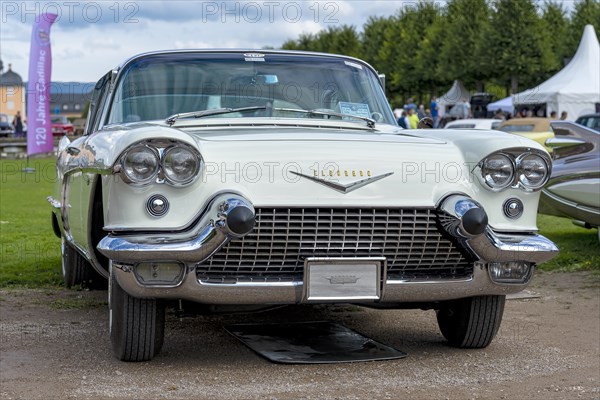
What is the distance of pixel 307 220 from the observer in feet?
15.2

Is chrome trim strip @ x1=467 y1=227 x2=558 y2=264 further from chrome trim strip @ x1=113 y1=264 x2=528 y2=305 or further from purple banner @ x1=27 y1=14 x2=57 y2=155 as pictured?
purple banner @ x1=27 y1=14 x2=57 y2=155

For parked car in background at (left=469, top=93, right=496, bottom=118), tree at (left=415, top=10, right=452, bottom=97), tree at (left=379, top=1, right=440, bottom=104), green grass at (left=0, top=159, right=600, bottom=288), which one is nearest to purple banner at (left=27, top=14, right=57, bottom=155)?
green grass at (left=0, top=159, right=600, bottom=288)

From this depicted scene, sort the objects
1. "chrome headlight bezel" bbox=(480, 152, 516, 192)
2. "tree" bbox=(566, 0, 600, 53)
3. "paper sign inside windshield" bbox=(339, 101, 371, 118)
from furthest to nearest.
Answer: "tree" bbox=(566, 0, 600, 53), "paper sign inside windshield" bbox=(339, 101, 371, 118), "chrome headlight bezel" bbox=(480, 152, 516, 192)

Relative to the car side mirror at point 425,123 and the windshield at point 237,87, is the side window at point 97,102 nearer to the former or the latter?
the windshield at point 237,87

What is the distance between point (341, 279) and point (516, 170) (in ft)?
3.59

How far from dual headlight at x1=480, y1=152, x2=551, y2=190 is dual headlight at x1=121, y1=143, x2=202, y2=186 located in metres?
1.46

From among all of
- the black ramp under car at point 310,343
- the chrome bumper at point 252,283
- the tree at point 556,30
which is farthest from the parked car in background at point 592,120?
the tree at point 556,30

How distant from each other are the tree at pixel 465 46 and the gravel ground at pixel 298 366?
136 ft

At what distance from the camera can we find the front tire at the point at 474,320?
209 inches

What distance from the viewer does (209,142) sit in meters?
4.78

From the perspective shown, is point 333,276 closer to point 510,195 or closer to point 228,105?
point 510,195

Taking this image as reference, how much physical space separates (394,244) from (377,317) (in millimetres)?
1790

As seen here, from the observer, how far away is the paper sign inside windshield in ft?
20.0

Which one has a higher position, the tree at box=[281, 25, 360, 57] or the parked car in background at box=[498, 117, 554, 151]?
the tree at box=[281, 25, 360, 57]
